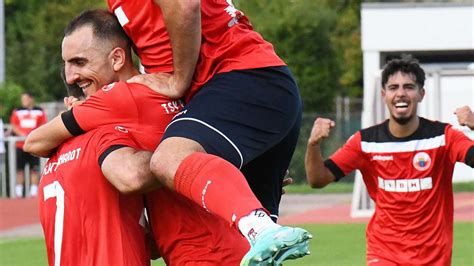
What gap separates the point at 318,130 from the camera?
8.23 meters

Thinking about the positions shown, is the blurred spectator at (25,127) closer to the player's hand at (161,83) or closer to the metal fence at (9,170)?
the metal fence at (9,170)

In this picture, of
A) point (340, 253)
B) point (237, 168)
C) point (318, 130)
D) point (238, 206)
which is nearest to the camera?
point (238, 206)

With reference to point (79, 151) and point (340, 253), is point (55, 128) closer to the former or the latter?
point (79, 151)

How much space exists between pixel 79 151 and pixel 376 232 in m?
3.83

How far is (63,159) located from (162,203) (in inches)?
18.2

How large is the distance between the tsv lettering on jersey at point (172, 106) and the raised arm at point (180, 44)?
0.12 feet

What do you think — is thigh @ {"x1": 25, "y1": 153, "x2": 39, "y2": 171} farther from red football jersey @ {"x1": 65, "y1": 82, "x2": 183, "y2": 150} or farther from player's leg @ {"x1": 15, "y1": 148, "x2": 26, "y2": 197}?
red football jersey @ {"x1": 65, "y1": 82, "x2": 183, "y2": 150}

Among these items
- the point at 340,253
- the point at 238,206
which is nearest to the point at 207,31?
the point at 238,206

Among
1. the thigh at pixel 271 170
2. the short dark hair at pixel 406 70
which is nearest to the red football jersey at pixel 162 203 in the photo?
the thigh at pixel 271 170

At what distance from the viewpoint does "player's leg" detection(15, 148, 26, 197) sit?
80.2 ft

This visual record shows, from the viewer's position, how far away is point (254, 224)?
4496mm

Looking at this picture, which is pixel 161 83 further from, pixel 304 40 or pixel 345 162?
pixel 304 40

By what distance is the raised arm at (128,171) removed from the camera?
16.0ft

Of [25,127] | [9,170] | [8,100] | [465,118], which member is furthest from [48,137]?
[8,100]
